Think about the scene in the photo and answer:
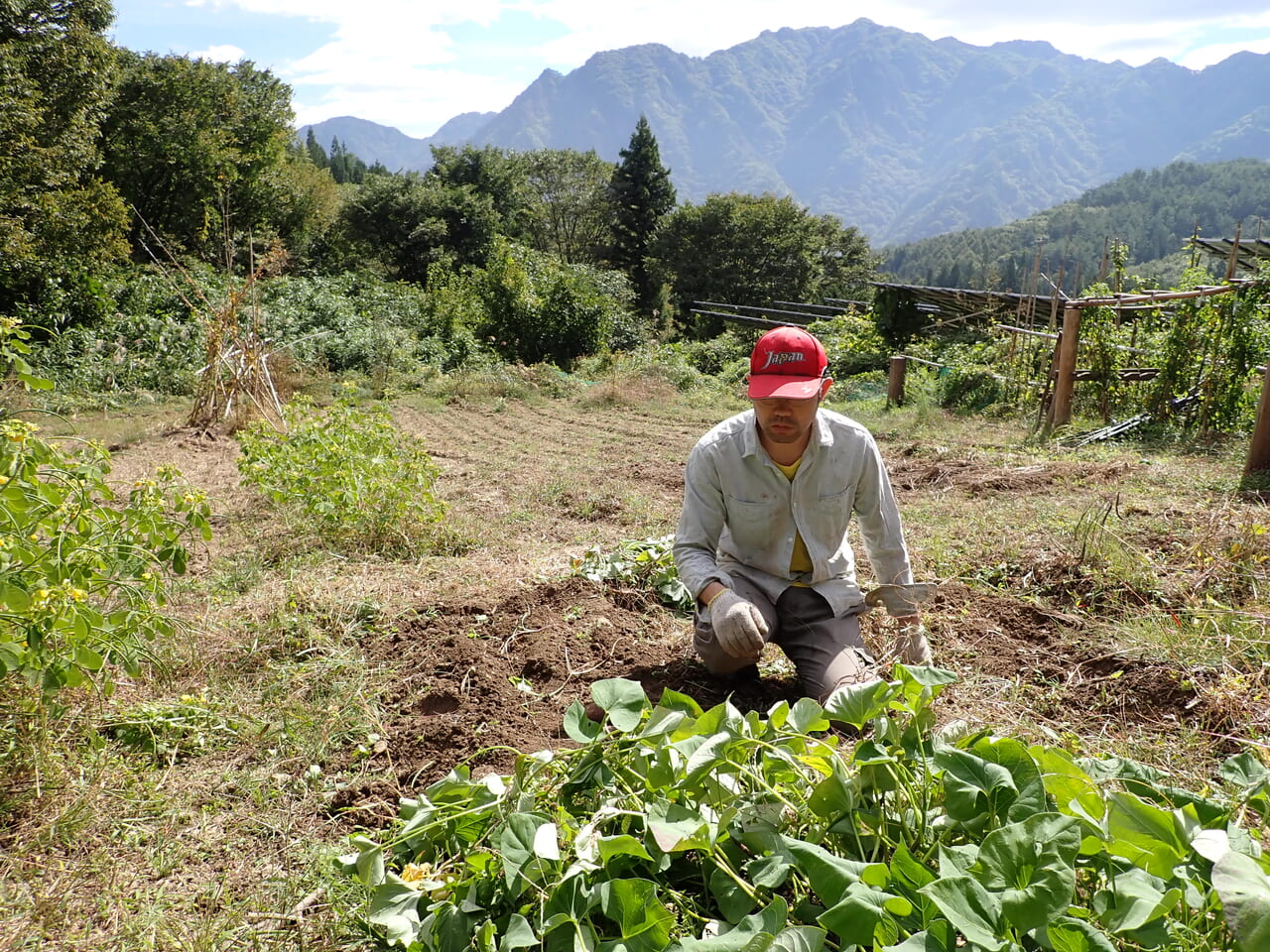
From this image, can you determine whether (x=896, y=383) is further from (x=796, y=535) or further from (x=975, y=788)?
(x=975, y=788)

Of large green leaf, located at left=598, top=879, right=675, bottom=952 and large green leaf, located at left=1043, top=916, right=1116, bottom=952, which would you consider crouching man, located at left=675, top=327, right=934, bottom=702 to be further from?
large green leaf, located at left=1043, top=916, right=1116, bottom=952

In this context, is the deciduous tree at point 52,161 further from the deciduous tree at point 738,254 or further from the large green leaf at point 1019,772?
the deciduous tree at point 738,254

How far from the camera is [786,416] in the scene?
247cm

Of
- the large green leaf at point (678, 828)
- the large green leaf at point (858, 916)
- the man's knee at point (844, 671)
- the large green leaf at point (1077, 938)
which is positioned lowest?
the man's knee at point (844, 671)

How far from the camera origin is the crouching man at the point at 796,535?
2.55 metres

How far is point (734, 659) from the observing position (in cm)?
256

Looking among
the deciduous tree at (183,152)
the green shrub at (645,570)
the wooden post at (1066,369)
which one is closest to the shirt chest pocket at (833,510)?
the green shrub at (645,570)

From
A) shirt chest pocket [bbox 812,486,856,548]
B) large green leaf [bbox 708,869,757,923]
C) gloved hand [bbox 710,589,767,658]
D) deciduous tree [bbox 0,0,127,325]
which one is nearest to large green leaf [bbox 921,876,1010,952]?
large green leaf [bbox 708,869,757,923]

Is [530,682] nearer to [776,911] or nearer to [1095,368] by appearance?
[776,911]

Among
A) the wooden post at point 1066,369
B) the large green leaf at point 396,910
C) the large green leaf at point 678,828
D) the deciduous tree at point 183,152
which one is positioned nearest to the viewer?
the large green leaf at point 678,828

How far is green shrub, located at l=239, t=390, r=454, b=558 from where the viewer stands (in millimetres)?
4156

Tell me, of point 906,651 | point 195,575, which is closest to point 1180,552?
point 906,651

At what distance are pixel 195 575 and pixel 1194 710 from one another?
4114 millimetres

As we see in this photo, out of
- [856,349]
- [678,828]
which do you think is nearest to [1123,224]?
[856,349]
